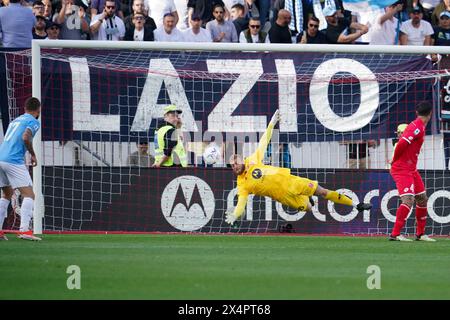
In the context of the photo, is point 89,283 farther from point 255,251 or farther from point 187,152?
point 187,152

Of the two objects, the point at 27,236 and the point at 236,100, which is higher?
the point at 236,100

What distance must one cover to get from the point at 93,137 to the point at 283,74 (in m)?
3.71

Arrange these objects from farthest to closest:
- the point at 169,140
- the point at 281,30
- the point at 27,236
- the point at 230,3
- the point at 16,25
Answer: the point at 230,3
the point at 281,30
the point at 16,25
the point at 169,140
the point at 27,236

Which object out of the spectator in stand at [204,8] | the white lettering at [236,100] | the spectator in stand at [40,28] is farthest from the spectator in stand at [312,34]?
the spectator in stand at [40,28]

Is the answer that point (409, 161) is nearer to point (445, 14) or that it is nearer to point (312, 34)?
point (312, 34)

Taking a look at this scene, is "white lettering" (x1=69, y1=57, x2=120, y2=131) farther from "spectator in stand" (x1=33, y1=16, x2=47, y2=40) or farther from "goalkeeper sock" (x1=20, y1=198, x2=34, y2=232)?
"goalkeeper sock" (x1=20, y1=198, x2=34, y2=232)

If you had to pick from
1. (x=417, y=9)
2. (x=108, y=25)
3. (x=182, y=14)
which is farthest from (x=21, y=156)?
(x=417, y=9)

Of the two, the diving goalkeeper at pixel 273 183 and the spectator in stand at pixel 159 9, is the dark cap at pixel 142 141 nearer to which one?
the diving goalkeeper at pixel 273 183

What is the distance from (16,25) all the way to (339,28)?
648 centimetres

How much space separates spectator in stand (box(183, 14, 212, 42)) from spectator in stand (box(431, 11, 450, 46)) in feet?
15.4

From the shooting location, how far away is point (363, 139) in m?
21.4

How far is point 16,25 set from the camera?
70.2ft

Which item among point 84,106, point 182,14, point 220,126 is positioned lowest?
point 220,126

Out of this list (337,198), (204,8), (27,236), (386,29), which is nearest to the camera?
(27,236)
